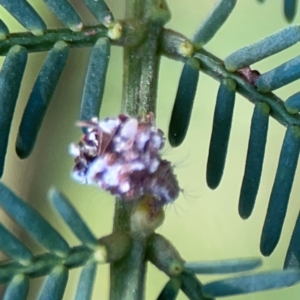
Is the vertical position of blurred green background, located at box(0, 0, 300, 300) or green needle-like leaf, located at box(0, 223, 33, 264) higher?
blurred green background, located at box(0, 0, 300, 300)

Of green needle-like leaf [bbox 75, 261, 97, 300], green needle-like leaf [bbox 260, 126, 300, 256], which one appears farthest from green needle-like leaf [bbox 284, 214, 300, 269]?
green needle-like leaf [bbox 75, 261, 97, 300]

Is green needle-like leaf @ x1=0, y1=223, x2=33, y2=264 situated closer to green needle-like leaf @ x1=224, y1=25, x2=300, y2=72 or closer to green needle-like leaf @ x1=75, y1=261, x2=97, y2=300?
green needle-like leaf @ x1=75, y1=261, x2=97, y2=300

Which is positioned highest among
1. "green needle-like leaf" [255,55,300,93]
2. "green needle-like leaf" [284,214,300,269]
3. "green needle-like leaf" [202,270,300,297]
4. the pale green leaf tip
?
the pale green leaf tip

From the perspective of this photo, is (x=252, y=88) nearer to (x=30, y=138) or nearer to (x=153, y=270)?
(x=30, y=138)

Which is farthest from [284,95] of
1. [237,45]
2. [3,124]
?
[3,124]

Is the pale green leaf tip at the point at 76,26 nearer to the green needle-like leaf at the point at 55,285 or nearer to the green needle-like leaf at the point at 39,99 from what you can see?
the green needle-like leaf at the point at 39,99

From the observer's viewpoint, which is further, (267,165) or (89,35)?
(267,165)
